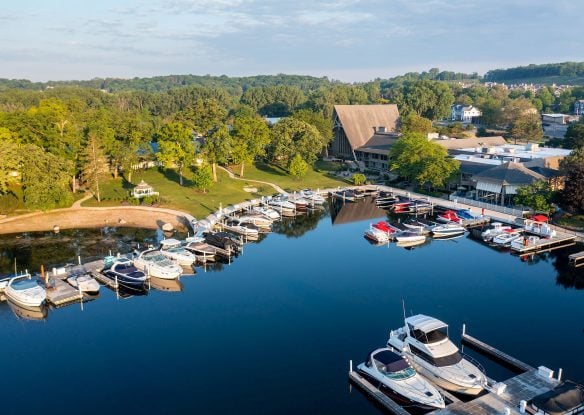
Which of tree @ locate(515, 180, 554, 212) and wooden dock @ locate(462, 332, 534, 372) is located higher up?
tree @ locate(515, 180, 554, 212)

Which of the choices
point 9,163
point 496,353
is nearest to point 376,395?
point 496,353

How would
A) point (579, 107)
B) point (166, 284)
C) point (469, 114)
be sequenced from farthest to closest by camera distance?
1. point (579, 107)
2. point (469, 114)
3. point (166, 284)

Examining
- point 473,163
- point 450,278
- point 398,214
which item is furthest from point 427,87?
point 450,278

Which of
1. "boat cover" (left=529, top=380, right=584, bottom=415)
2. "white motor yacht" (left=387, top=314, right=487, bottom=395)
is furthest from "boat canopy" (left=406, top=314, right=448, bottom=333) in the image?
"boat cover" (left=529, top=380, right=584, bottom=415)

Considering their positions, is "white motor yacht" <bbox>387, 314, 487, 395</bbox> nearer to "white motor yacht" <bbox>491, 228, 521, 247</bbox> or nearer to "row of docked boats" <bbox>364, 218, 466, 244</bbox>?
"row of docked boats" <bbox>364, 218, 466, 244</bbox>

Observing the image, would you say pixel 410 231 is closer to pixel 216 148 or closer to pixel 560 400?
pixel 560 400

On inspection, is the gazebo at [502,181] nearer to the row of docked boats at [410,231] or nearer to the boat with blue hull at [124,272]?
the row of docked boats at [410,231]
